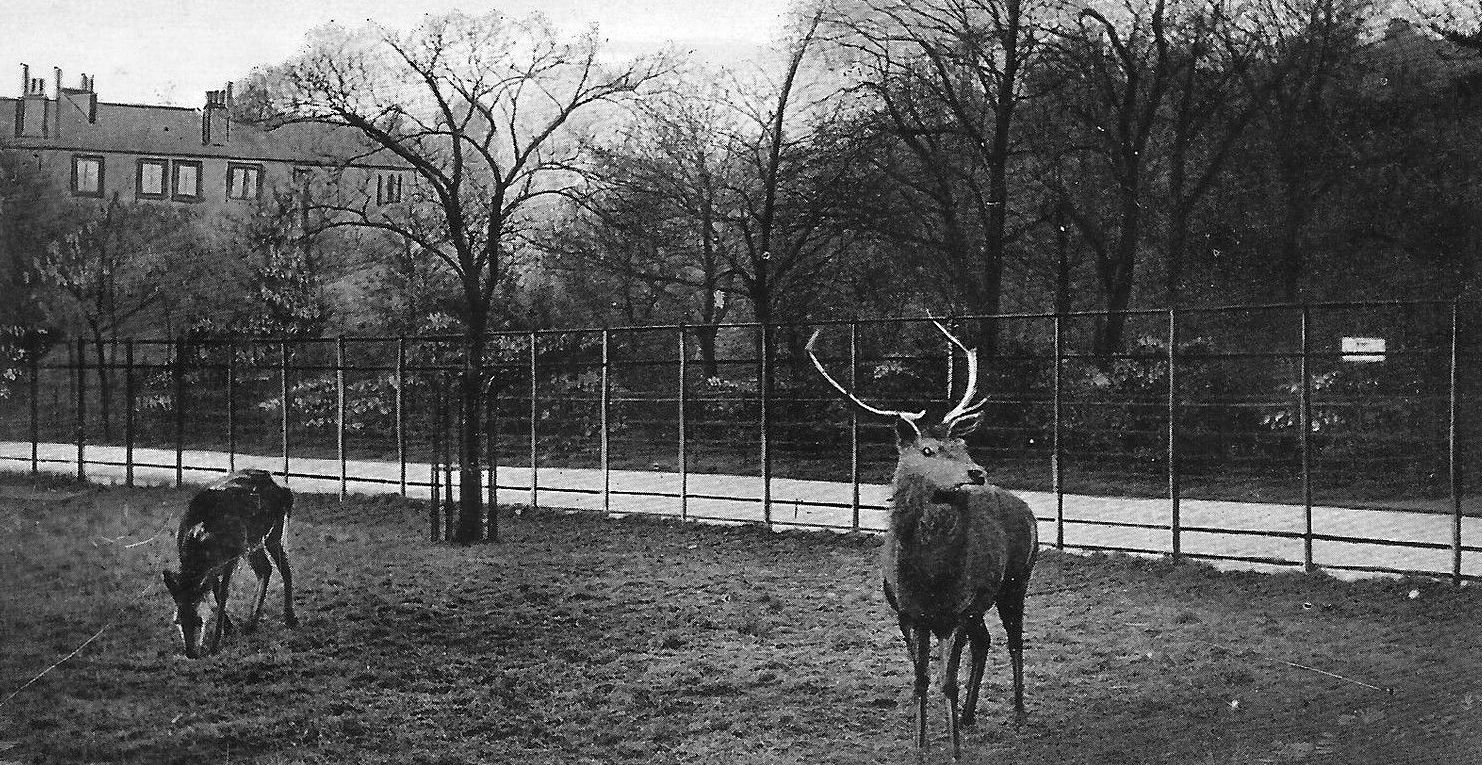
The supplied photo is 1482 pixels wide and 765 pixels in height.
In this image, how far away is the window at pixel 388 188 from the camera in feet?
24.5

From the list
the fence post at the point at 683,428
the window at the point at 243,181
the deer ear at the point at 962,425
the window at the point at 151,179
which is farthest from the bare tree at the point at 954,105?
the deer ear at the point at 962,425

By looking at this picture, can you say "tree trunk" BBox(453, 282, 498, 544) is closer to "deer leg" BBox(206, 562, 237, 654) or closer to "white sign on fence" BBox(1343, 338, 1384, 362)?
"deer leg" BBox(206, 562, 237, 654)

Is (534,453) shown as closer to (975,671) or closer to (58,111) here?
(58,111)

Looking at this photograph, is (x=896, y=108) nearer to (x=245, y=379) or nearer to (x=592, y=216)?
(x=592, y=216)

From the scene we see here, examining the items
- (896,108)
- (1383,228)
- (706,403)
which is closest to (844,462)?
(706,403)

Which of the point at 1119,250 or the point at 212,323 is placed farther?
the point at 1119,250

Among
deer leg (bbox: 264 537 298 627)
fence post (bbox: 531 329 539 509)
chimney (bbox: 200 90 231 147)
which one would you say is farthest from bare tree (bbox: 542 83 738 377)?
deer leg (bbox: 264 537 298 627)

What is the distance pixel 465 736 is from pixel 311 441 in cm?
310

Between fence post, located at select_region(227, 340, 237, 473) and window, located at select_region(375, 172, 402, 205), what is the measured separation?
1.40 metres

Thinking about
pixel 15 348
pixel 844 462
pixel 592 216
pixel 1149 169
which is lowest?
pixel 844 462

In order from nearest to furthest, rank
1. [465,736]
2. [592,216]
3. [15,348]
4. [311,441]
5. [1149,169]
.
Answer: [465,736], [15,348], [311,441], [592,216], [1149,169]

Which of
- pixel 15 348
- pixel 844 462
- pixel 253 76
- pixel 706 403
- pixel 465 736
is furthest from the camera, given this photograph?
pixel 706 403

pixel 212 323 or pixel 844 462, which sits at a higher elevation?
pixel 212 323

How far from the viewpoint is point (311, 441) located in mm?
7281
